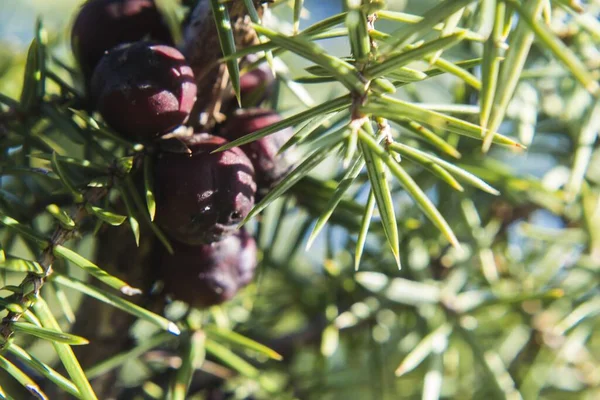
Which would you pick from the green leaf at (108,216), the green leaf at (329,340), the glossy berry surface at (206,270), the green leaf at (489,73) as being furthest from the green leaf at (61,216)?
the green leaf at (329,340)

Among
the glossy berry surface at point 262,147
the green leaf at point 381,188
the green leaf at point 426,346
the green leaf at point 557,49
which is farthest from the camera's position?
the green leaf at point 426,346

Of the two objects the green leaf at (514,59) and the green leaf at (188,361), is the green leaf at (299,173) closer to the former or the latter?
the green leaf at (514,59)

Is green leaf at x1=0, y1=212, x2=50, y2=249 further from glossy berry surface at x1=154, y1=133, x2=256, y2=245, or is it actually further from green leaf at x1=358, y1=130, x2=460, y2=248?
green leaf at x1=358, y1=130, x2=460, y2=248

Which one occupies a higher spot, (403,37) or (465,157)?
(403,37)

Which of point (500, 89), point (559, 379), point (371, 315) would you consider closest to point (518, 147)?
point (500, 89)

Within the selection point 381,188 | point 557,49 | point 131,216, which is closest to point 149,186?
point 131,216

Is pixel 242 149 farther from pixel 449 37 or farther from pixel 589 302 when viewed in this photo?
pixel 589 302

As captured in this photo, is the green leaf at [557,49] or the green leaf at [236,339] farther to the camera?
the green leaf at [236,339]
